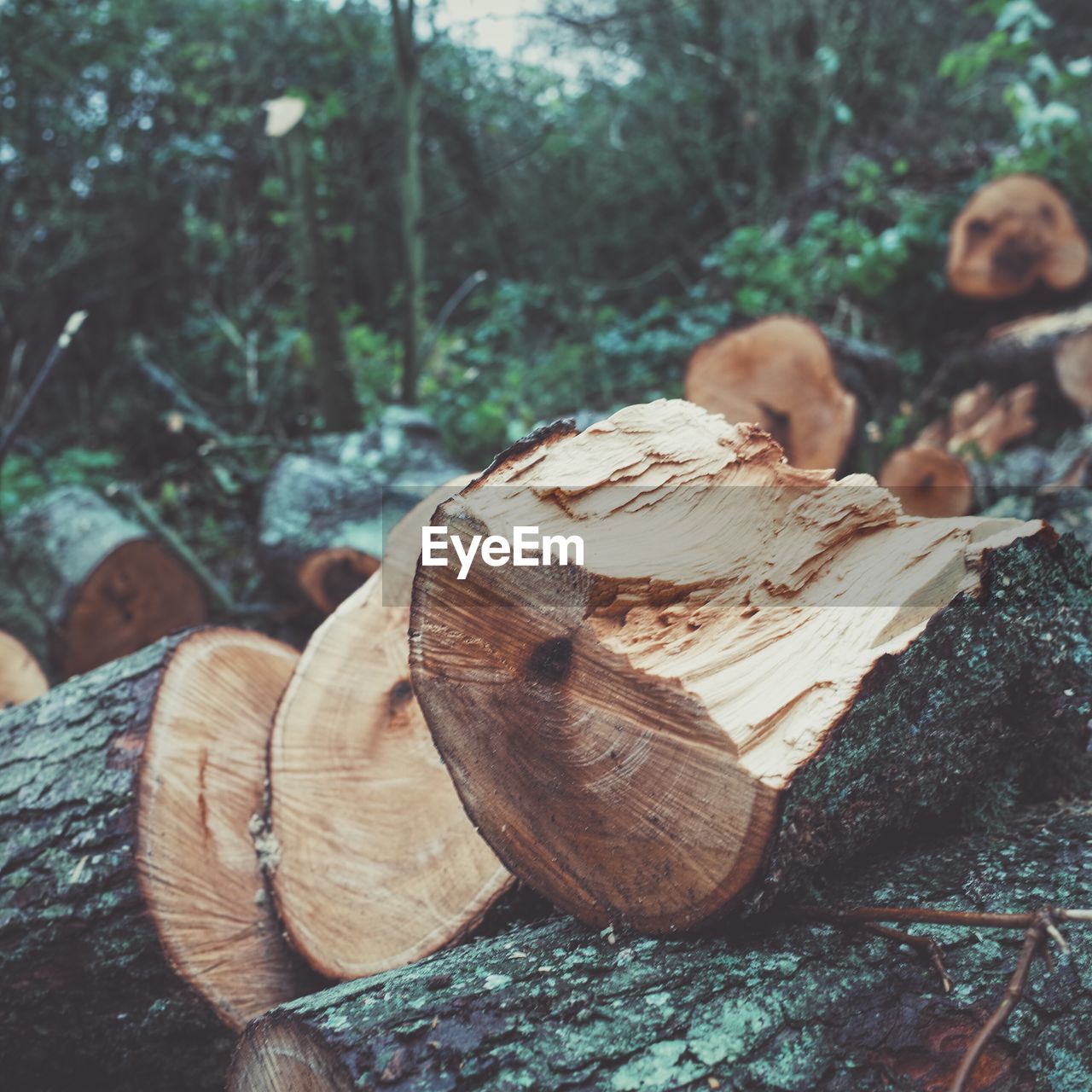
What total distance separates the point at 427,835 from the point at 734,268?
5276 millimetres

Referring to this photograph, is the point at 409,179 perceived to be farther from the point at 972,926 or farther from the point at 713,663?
the point at 972,926

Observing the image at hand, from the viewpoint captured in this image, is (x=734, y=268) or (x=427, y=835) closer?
(x=427, y=835)

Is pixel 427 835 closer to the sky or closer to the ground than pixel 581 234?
closer to the ground

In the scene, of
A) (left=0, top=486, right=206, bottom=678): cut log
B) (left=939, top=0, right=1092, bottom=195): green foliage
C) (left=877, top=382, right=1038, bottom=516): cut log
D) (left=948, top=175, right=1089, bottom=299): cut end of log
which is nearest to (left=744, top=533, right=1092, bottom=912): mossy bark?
(left=877, top=382, right=1038, bottom=516): cut log

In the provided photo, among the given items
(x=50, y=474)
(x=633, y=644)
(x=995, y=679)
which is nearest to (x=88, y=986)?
(x=633, y=644)

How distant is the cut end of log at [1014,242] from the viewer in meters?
4.95

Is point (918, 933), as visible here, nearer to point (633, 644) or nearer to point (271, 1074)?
point (633, 644)

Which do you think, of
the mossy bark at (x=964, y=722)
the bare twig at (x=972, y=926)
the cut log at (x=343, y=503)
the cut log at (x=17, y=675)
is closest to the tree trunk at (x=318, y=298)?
the cut log at (x=343, y=503)

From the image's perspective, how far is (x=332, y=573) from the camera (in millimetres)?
3055

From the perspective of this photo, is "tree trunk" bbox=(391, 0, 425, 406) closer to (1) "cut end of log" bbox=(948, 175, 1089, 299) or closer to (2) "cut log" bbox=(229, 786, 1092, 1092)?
(1) "cut end of log" bbox=(948, 175, 1089, 299)

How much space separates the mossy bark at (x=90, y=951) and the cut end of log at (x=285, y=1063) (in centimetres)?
39

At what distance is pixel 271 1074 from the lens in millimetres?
1023

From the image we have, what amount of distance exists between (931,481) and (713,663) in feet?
11.2

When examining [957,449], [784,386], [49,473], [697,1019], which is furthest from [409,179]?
[697,1019]
